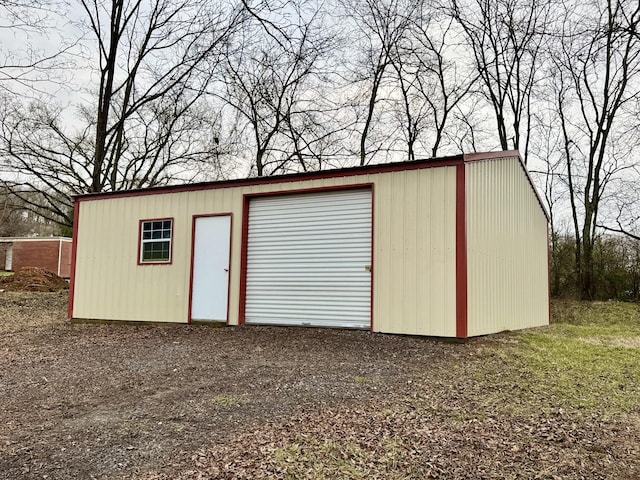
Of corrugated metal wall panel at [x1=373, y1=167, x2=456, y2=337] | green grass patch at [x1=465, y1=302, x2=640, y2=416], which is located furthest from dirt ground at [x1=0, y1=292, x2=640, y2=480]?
corrugated metal wall panel at [x1=373, y1=167, x2=456, y2=337]

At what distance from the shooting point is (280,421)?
12.3ft

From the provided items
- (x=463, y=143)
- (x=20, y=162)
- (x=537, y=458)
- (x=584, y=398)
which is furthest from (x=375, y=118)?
(x=537, y=458)

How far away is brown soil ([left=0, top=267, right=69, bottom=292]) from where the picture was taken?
1655 cm

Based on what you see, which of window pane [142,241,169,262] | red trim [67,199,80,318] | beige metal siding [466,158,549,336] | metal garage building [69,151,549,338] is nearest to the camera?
metal garage building [69,151,549,338]

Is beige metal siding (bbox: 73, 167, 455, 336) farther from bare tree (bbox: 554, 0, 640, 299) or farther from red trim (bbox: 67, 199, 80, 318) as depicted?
bare tree (bbox: 554, 0, 640, 299)

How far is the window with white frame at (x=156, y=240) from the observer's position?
9.38 m

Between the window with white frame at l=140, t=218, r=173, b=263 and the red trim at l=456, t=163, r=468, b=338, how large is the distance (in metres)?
5.36

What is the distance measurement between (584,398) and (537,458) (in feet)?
5.69

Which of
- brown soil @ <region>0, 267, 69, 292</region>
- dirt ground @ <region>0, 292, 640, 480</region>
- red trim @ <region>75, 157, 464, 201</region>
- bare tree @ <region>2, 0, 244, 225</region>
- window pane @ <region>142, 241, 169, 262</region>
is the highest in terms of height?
bare tree @ <region>2, 0, 244, 225</region>

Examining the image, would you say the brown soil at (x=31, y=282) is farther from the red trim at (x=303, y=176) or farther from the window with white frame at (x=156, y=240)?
the window with white frame at (x=156, y=240)

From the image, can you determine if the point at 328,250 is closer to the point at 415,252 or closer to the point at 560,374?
the point at 415,252

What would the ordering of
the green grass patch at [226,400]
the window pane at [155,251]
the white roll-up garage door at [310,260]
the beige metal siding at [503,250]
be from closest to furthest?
the green grass patch at [226,400], the beige metal siding at [503,250], the white roll-up garage door at [310,260], the window pane at [155,251]

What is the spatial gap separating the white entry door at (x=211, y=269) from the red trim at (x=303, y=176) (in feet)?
2.11

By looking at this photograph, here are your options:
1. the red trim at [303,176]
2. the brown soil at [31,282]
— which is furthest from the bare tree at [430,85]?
the brown soil at [31,282]
